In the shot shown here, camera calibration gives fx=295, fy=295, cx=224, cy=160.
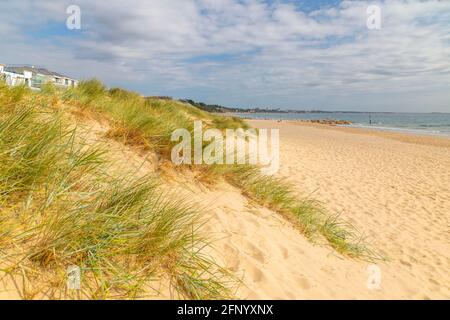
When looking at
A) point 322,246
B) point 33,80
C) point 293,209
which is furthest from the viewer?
point 33,80

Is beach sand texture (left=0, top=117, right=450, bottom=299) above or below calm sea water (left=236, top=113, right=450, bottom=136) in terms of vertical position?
below

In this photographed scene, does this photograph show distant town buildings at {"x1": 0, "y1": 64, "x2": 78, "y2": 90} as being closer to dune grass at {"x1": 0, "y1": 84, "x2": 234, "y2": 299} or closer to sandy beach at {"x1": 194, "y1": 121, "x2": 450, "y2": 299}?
dune grass at {"x1": 0, "y1": 84, "x2": 234, "y2": 299}

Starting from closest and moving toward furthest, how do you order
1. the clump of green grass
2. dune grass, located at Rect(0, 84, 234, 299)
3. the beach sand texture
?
dune grass, located at Rect(0, 84, 234, 299) < the beach sand texture < the clump of green grass

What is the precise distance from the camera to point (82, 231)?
2029mm

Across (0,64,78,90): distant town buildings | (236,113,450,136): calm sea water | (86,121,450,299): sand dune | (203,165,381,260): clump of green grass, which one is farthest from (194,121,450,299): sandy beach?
(236,113,450,136): calm sea water

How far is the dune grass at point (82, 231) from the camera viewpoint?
184 centimetres

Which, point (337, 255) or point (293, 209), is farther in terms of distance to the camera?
point (293, 209)

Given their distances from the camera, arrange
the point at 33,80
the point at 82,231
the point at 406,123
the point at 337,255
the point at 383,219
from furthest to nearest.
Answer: the point at 406,123 < the point at 33,80 < the point at 383,219 < the point at 337,255 < the point at 82,231

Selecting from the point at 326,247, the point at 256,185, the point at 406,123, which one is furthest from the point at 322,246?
the point at 406,123

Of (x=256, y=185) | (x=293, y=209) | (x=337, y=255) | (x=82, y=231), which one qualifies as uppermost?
(x=82, y=231)

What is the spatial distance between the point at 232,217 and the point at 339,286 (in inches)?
56.8

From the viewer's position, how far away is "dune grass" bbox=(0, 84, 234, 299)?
1.84m

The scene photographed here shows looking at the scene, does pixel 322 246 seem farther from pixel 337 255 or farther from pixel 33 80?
pixel 33 80

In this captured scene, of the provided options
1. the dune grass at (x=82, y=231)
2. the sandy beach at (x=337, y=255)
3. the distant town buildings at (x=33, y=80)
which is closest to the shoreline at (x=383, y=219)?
the sandy beach at (x=337, y=255)
